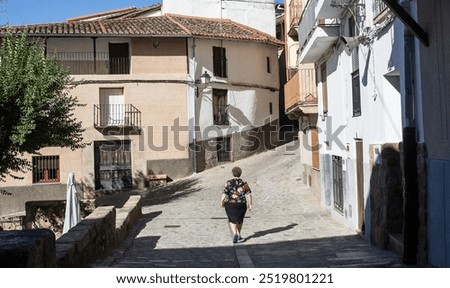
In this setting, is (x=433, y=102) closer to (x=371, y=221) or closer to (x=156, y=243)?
(x=371, y=221)

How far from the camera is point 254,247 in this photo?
10117 millimetres

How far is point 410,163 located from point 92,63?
19.7 metres

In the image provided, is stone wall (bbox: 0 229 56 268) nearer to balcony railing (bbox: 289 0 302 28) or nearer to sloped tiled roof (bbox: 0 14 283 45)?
balcony railing (bbox: 289 0 302 28)

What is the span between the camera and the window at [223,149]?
26875 mm

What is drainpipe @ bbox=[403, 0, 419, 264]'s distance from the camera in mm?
7145

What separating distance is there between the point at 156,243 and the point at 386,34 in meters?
5.57

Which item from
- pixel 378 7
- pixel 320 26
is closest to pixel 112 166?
pixel 320 26

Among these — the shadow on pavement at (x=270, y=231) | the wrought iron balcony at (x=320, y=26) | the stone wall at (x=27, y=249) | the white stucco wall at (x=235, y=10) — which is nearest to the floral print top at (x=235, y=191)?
the shadow on pavement at (x=270, y=231)

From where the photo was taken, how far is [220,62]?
2683cm

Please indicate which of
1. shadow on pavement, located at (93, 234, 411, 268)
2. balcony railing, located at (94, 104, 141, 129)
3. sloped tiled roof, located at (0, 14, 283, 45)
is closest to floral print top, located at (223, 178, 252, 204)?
shadow on pavement, located at (93, 234, 411, 268)

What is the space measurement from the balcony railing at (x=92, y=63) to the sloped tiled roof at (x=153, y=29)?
97 cm

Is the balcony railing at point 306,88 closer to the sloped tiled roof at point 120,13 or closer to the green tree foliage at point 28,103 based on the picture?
the green tree foliage at point 28,103

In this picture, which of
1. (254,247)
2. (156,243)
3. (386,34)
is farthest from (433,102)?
(156,243)
